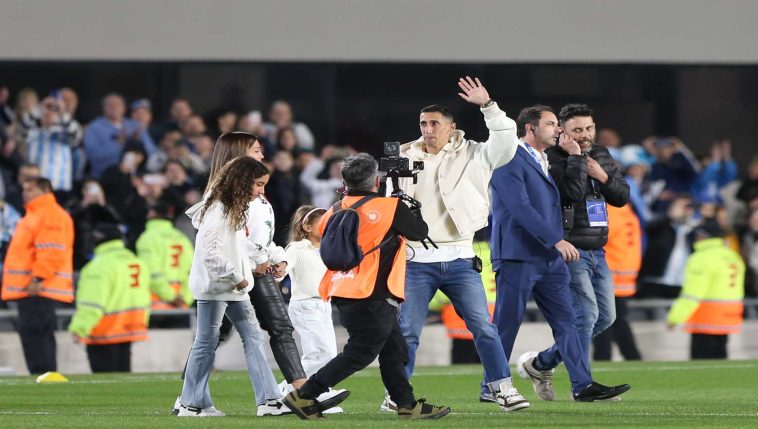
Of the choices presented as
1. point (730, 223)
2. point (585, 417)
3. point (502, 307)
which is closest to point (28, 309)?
point (502, 307)

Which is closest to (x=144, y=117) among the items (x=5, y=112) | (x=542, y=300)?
(x=5, y=112)

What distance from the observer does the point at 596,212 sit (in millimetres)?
11680

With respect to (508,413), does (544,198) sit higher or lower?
higher

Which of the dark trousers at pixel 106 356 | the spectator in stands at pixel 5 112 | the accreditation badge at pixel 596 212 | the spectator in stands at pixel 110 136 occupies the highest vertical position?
the spectator in stands at pixel 5 112

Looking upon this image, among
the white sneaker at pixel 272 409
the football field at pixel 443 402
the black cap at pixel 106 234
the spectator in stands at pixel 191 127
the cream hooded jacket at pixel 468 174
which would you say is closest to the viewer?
the football field at pixel 443 402

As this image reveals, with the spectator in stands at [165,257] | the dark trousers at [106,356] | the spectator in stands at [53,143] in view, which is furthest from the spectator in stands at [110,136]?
the dark trousers at [106,356]

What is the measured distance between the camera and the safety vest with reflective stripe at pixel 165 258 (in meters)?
17.6

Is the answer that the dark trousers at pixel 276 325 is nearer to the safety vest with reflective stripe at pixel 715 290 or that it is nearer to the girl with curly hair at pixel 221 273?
the girl with curly hair at pixel 221 273

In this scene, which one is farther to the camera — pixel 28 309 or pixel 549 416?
pixel 28 309

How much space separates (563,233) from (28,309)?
6225 millimetres

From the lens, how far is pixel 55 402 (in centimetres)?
1202

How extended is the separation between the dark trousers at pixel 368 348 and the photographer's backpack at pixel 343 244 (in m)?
0.24

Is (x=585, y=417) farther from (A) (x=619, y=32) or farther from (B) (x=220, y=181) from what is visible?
(A) (x=619, y=32)

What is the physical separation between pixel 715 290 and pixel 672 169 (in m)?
5.05
